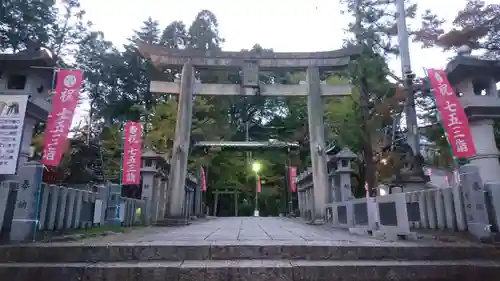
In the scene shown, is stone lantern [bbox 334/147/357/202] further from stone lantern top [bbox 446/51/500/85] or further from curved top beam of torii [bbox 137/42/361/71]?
curved top beam of torii [bbox 137/42/361/71]

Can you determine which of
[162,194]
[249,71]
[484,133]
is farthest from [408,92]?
[162,194]

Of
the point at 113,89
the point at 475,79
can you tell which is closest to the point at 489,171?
the point at 475,79

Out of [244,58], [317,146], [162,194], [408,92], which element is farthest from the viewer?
[162,194]

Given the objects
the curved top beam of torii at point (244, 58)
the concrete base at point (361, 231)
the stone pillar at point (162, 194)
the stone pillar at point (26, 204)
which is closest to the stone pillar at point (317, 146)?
the curved top beam of torii at point (244, 58)

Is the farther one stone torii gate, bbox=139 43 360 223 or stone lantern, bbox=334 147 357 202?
stone torii gate, bbox=139 43 360 223

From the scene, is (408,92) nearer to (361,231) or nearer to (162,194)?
(361,231)

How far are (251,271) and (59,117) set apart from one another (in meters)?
7.58

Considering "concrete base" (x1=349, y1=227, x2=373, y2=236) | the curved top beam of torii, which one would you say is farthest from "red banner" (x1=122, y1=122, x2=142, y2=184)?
"concrete base" (x1=349, y1=227, x2=373, y2=236)

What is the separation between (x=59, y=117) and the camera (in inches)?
330

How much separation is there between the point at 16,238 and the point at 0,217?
1.47 feet

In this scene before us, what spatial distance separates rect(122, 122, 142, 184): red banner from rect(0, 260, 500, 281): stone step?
7174 mm

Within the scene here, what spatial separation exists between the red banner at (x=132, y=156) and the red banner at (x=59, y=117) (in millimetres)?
2463

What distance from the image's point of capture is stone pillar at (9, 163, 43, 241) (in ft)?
13.7

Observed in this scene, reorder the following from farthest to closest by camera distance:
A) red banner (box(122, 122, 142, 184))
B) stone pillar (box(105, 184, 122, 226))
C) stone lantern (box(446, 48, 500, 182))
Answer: red banner (box(122, 122, 142, 184))
stone pillar (box(105, 184, 122, 226))
stone lantern (box(446, 48, 500, 182))
